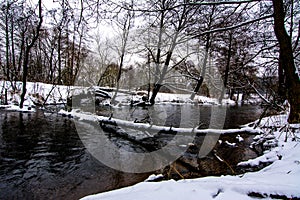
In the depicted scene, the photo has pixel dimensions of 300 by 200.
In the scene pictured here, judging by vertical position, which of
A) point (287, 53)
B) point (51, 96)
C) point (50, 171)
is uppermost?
point (287, 53)

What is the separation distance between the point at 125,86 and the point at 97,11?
19.2 meters

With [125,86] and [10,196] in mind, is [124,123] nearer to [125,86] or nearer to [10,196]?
[10,196]

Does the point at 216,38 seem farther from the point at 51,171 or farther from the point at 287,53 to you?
the point at 51,171

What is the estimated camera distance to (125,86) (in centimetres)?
2269

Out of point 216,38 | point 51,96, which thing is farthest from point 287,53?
point 51,96

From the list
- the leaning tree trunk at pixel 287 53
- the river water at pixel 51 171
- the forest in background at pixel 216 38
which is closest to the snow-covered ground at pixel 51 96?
the forest in background at pixel 216 38

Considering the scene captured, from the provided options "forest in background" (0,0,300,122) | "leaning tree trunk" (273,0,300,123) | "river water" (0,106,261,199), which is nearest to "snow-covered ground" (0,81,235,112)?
"forest in background" (0,0,300,122)

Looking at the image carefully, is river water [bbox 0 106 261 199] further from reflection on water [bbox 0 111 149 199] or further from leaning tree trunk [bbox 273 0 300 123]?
leaning tree trunk [bbox 273 0 300 123]

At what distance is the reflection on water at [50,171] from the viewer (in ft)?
10.5

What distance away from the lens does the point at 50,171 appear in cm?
387

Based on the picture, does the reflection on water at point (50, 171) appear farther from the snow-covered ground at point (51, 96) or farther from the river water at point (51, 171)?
the snow-covered ground at point (51, 96)

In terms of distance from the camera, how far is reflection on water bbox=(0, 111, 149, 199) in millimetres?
3203

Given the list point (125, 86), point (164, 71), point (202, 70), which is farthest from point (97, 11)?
point (125, 86)

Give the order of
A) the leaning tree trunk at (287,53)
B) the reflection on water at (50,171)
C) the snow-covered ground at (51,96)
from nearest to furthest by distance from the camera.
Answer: the reflection on water at (50,171)
the leaning tree trunk at (287,53)
the snow-covered ground at (51,96)
